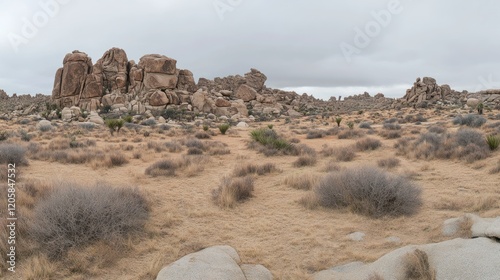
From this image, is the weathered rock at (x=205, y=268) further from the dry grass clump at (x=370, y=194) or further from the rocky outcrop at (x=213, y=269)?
the dry grass clump at (x=370, y=194)

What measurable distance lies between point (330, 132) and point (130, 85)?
4320 cm

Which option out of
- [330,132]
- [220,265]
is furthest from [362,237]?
[330,132]

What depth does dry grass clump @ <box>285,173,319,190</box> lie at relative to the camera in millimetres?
9281

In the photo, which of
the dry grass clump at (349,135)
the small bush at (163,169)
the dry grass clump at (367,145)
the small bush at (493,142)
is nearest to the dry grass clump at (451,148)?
the small bush at (493,142)

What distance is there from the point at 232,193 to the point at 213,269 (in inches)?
150

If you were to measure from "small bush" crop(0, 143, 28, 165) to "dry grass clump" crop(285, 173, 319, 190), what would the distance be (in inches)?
381

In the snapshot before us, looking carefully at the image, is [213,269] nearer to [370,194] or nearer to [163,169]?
[370,194]

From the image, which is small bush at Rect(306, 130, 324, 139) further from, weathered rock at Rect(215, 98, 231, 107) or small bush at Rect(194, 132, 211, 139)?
weathered rock at Rect(215, 98, 231, 107)

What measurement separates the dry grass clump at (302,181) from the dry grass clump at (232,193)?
1.33 metres

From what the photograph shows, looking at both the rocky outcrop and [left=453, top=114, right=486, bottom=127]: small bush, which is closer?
the rocky outcrop

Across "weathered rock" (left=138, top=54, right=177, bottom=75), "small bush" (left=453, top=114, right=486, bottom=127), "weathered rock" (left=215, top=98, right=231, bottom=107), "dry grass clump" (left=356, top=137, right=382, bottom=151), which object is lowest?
"dry grass clump" (left=356, top=137, right=382, bottom=151)

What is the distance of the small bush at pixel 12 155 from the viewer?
11562mm

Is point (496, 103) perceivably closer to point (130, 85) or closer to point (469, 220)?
point (469, 220)

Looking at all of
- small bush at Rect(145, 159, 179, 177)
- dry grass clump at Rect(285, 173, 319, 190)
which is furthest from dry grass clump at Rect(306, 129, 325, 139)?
dry grass clump at Rect(285, 173, 319, 190)
